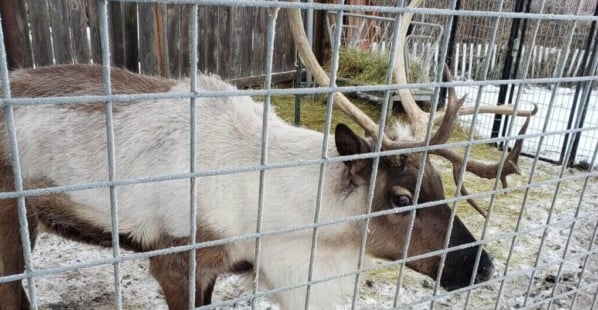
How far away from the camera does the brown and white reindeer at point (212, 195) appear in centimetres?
207

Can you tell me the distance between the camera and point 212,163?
83.4 inches

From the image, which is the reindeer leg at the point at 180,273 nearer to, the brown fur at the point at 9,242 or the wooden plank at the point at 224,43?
the brown fur at the point at 9,242

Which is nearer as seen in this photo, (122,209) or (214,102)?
(122,209)

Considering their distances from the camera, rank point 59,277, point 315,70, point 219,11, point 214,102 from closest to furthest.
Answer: point 315,70 → point 214,102 → point 59,277 → point 219,11

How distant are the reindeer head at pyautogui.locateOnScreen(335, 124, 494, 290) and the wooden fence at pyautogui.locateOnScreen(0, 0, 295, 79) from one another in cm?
382

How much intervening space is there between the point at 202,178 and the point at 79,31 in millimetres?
3829

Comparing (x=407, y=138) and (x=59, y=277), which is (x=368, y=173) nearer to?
(x=407, y=138)

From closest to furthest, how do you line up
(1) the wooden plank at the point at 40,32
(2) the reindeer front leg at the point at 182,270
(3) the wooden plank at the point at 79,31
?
(2) the reindeer front leg at the point at 182,270 → (1) the wooden plank at the point at 40,32 → (3) the wooden plank at the point at 79,31

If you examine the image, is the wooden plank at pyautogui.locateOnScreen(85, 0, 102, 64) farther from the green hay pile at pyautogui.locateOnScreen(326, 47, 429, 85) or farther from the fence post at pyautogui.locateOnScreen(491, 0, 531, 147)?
the fence post at pyautogui.locateOnScreen(491, 0, 531, 147)

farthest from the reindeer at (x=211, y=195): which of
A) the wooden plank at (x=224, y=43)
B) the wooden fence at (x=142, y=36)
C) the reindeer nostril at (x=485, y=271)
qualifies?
the wooden plank at (x=224, y=43)

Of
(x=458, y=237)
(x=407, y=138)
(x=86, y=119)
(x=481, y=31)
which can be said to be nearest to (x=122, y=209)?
(x=86, y=119)

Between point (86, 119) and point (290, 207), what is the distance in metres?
1.04

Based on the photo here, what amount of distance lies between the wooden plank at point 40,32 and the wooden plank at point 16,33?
5 centimetres

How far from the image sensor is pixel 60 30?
16.3ft
